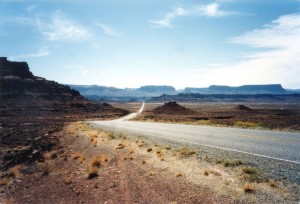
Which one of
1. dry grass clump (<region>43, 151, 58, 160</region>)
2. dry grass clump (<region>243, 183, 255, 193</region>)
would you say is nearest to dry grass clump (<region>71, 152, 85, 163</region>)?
dry grass clump (<region>43, 151, 58, 160</region>)

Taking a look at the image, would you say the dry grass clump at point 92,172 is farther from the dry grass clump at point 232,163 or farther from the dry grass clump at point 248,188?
the dry grass clump at point 248,188

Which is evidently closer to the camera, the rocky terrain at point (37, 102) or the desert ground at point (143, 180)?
the desert ground at point (143, 180)

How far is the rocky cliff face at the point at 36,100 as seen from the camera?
80750 mm

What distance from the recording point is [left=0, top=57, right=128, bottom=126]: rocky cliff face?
80.8 m

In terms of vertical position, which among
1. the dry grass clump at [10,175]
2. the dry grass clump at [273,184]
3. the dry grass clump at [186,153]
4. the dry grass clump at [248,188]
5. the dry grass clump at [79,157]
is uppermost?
the dry grass clump at [273,184]

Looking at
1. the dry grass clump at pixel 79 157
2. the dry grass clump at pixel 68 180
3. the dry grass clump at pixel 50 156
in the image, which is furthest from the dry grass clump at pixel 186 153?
the dry grass clump at pixel 50 156

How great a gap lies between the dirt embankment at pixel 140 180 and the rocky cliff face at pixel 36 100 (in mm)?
62906

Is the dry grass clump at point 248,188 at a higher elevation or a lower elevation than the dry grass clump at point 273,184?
lower

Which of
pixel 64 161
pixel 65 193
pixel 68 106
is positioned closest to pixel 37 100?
pixel 68 106

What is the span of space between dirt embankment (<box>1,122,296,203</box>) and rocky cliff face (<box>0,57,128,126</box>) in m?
62.9

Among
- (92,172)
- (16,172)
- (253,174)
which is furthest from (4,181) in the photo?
(253,174)

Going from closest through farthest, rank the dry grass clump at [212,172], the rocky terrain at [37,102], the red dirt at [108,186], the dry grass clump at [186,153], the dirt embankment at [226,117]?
1. the red dirt at [108,186]
2. the dry grass clump at [212,172]
3. the dry grass clump at [186,153]
4. the dirt embankment at [226,117]
5. the rocky terrain at [37,102]

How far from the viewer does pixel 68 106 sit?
314ft

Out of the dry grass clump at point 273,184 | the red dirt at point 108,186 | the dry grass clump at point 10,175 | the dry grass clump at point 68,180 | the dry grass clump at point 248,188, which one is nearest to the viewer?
the dry grass clump at point 248,188
